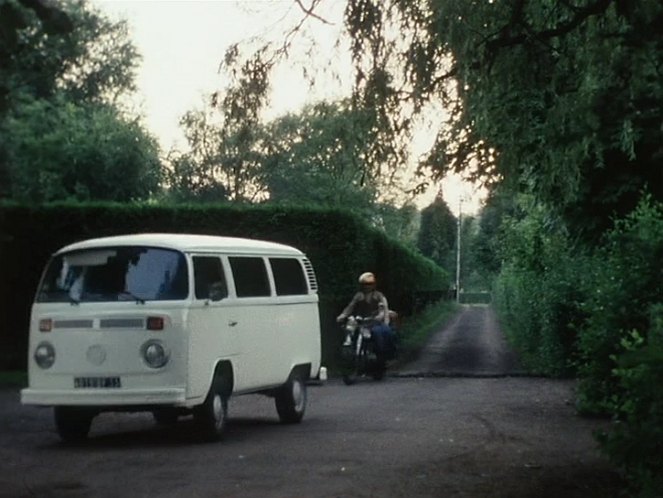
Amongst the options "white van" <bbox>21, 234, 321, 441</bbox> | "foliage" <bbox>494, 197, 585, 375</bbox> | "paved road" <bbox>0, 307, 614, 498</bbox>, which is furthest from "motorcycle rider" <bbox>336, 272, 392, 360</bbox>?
"white van" <bbox>21, 234, 321, 441</bbox>

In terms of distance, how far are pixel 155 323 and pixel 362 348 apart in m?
10.5

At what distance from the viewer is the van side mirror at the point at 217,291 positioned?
14070mm

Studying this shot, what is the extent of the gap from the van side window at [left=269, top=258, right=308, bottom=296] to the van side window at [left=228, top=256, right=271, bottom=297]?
343 millimetres

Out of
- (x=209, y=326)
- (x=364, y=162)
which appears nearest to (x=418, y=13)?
(x=364, y=162)

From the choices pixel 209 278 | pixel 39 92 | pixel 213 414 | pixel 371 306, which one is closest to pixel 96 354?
pixel 213 414

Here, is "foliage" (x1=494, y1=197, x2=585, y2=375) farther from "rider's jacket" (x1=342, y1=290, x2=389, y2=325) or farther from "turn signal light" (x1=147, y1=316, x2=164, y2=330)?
"turn signal light" (x1=147, y1=316, x2=164, y2=330)

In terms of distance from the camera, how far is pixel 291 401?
1593 cm

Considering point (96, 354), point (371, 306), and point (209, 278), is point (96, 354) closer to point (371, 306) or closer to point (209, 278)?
point (209, 278)

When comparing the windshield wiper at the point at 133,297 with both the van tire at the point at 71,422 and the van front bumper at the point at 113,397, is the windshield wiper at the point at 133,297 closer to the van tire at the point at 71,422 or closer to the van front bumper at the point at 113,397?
the van front bumper at the point at 113,397

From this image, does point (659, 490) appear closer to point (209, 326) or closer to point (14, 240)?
Result: point (14, 240)

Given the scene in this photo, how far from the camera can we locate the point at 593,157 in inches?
945

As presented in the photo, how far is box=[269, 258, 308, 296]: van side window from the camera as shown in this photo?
16109 millimetres

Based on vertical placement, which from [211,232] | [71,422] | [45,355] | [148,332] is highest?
[211,232]

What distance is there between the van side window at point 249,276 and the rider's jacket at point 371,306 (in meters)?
7.99
